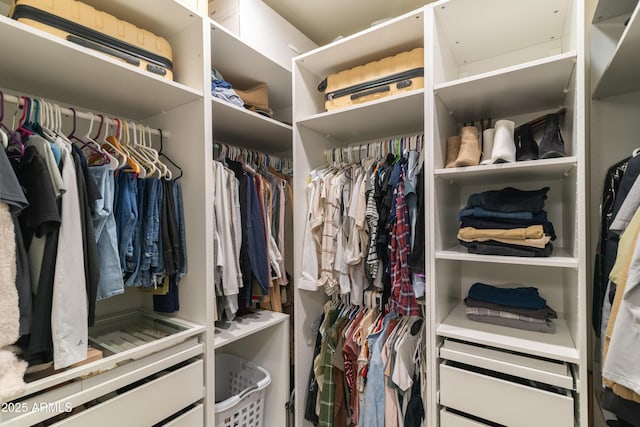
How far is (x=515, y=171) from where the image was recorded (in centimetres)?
116

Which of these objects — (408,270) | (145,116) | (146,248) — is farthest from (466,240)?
(145,116)

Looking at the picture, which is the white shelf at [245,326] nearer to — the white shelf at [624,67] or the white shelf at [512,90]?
the white shelf at [512,90]

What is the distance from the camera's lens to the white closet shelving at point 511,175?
3.31ft

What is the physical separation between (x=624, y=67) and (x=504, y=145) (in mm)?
532

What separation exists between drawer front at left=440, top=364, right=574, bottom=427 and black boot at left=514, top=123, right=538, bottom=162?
0.85 metres

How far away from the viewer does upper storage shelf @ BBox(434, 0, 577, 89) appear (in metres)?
1.15

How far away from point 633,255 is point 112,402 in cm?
156

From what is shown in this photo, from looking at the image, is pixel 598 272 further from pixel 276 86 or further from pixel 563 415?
pixel 276 86

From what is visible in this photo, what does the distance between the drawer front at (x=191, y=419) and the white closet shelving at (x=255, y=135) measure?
251 millimetres

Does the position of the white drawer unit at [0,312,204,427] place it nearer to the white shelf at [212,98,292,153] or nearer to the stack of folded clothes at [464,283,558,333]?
the white shelf at [212,98,292,153]

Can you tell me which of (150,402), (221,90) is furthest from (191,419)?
(221,90)

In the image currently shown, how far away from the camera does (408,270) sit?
50.9 inches

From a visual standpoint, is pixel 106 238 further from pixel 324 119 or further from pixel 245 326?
pixel 324 119

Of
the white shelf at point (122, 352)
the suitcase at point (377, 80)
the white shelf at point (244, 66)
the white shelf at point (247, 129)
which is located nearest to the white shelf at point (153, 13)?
the white shelf at point (244, 66)
